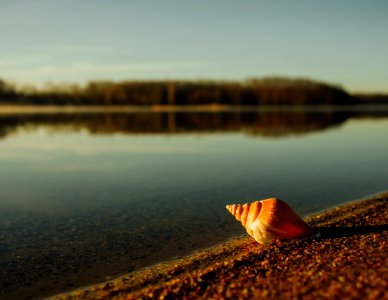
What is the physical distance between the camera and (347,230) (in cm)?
952

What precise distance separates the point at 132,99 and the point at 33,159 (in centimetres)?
16614

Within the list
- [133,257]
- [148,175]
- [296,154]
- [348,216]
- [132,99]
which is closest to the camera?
[133,257]

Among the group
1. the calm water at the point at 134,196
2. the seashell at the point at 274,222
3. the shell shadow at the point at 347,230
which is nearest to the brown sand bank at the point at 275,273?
the shell shadow at the point at 347,230

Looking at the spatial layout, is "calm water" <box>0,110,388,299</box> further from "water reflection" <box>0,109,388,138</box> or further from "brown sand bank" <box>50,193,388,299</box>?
"water reflection" <box>0,109,388,138</box>

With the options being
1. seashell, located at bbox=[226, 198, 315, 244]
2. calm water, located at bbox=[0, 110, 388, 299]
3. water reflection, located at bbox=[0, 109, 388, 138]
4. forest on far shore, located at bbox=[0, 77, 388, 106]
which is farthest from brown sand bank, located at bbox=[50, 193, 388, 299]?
forest on far shore, located at bbox=[0, 77, 388, 106]

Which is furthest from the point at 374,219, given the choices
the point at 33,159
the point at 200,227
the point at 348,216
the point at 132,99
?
the point at 132,99

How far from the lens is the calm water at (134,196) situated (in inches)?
343

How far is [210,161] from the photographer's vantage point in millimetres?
22172

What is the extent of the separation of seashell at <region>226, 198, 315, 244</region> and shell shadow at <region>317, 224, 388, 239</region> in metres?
0.56

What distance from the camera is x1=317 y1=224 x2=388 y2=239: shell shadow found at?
9094 mm

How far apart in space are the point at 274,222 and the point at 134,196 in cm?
666

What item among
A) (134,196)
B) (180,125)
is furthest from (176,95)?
(134,196)

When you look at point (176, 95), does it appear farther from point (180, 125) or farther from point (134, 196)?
point (134, 196)

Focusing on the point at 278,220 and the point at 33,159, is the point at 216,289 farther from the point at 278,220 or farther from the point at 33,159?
the point at 33,159
